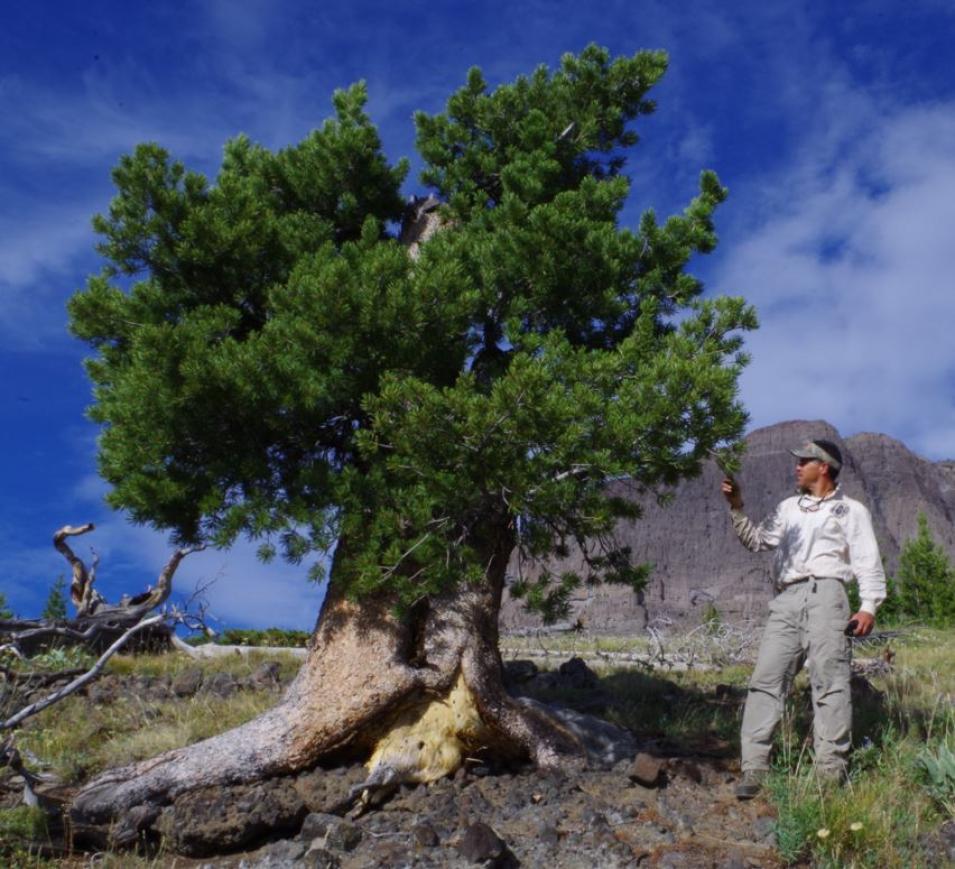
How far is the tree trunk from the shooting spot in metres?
6.24

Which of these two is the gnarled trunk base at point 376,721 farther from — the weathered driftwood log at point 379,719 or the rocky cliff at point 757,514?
the rocky cliff at point 757,514

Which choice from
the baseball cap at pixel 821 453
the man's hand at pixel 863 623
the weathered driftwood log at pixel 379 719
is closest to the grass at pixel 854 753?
the man's hand at pixel 863 623

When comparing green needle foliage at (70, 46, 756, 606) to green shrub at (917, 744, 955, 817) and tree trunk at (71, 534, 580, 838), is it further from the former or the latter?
green shrub at (917, 744, 955, 817)

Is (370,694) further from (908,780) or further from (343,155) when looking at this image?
(343,155)

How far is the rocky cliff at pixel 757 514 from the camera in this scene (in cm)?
6831

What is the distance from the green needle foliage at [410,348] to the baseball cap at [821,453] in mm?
899

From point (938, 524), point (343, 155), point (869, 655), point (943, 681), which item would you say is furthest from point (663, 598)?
point (343, 155)

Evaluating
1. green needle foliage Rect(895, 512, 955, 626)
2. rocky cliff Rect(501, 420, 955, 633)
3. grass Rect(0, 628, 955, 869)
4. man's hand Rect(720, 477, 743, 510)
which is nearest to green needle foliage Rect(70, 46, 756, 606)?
man's hand Rect(720, 477, 743, 510)

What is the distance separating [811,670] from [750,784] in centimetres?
85

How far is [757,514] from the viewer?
73.3 metres

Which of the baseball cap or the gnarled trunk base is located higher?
the baseball cap

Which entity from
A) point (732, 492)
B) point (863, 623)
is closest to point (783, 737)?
point (863, 623)

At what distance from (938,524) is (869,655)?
207 feet

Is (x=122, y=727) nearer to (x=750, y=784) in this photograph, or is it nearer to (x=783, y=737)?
(x=750, y=784)
